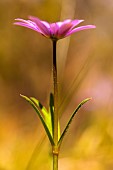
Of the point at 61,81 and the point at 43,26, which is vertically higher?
the point at 43,26

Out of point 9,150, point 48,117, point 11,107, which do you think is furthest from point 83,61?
point 48,117

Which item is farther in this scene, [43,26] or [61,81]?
[61,81]

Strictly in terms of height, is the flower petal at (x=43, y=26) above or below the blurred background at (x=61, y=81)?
above

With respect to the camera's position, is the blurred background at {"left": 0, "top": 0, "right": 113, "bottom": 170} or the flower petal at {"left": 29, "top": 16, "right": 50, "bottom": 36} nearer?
the flower petal at {"left": 29, "top": 16, "right": 50, "bottom": 36}

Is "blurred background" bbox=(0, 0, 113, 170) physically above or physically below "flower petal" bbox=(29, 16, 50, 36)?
below

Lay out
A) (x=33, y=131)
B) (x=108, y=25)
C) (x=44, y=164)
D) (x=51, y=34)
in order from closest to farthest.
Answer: (x=51, y=34) → (x=44, y=164) → (x=33, y=131) → (x=108, y=25)

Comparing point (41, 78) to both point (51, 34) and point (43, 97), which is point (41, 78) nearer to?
point (43, 97)

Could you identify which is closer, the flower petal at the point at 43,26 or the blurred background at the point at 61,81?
the flower petal at the point at 43,26

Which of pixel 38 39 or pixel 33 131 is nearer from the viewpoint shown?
pixel 33 131
